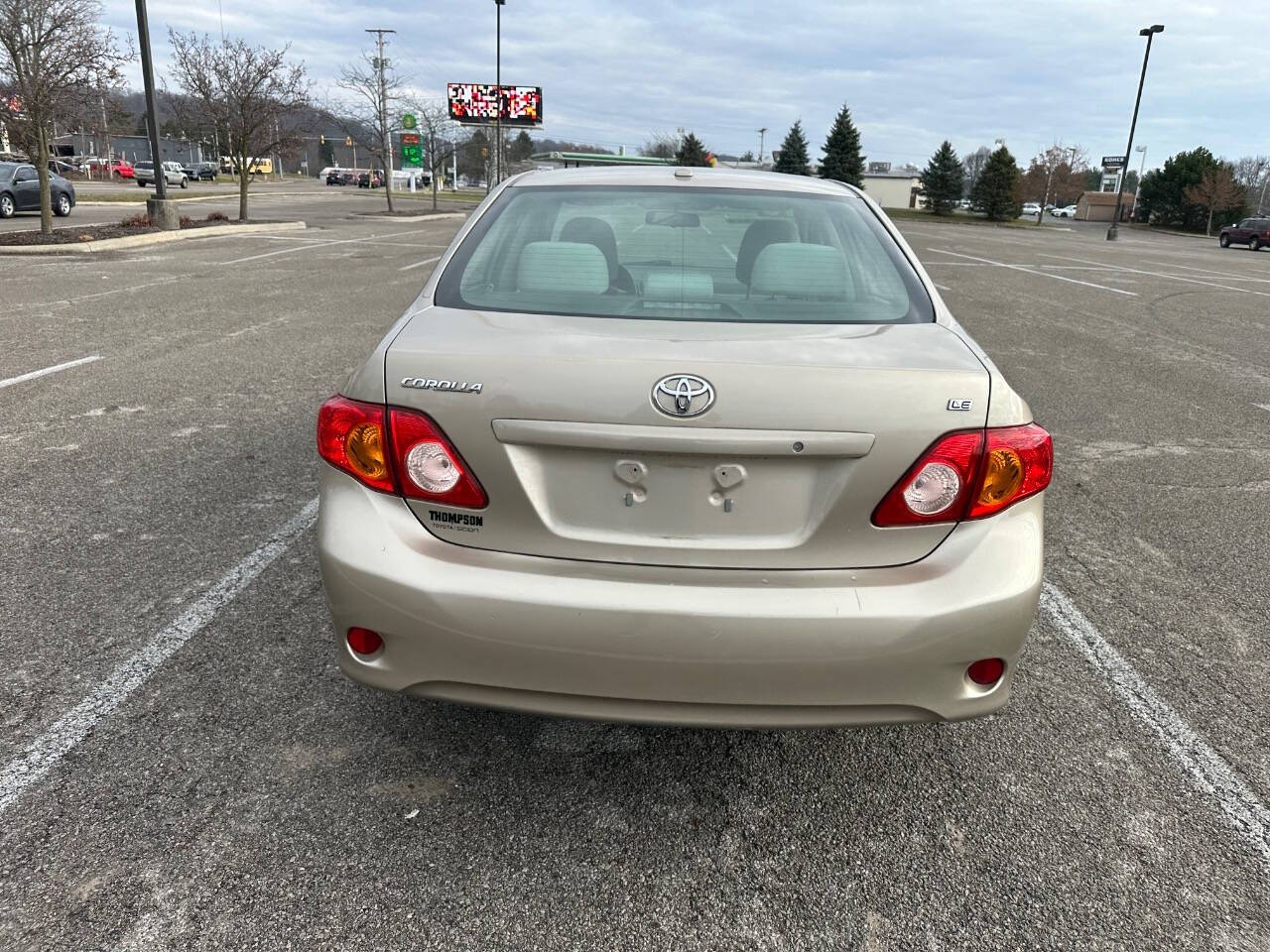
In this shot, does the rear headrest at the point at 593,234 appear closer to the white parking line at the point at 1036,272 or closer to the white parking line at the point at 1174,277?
the white parking line at the point at 1036,272

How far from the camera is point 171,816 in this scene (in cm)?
241

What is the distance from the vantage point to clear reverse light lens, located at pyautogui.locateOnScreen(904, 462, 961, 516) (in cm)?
213

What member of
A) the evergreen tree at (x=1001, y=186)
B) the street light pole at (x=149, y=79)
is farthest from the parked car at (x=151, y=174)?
the evergreen tree at (x=1001, y=186)

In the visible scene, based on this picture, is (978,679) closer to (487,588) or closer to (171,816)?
(487,588)

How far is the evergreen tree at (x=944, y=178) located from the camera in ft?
259

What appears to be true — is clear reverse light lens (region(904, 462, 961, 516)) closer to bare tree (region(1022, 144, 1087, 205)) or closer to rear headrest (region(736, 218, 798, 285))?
rear headrest (region(736, 218, 798, 285))

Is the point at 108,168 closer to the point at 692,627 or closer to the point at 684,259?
the point at 684,259

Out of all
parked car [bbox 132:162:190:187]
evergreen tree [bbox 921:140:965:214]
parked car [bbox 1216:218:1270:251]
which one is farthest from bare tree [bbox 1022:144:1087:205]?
parked car [bbox 132:162:190:187]

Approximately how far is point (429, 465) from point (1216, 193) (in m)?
82.4

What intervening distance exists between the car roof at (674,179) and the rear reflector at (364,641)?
1.87 meters

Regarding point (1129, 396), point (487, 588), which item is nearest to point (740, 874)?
point (487, 588)

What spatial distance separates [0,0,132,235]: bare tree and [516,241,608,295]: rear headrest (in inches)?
706

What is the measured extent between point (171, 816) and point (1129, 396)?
8.05 meters

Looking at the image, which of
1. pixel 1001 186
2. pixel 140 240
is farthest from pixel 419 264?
pixel 1001 186
